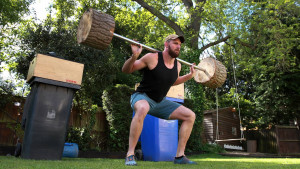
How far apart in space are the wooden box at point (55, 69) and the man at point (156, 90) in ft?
4.27

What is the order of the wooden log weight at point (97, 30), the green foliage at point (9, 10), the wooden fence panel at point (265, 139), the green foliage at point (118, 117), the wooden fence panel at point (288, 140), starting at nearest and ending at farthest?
the wooden log weight at point (97, 30), the green foliage at point (118, 117), the green foliage at point (9, 10), the wooden fence panel at point (288, 140), the wooden fence panel at point (265, 139)

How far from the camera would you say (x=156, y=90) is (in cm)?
301

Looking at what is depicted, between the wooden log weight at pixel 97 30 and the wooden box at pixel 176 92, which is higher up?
the wooden log weight at pixel 97 30

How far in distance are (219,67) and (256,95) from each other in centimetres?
1389

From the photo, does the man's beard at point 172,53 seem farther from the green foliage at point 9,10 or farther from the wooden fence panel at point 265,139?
the wooden fence panel at point 265,139

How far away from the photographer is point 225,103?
21.1 meters

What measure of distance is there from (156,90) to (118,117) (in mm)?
4427

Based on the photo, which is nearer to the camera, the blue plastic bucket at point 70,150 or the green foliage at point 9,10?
the blue plastic bucket at point 70,150

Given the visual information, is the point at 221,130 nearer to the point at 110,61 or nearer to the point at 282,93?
the point at 282,93

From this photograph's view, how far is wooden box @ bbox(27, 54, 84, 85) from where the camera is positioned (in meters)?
3.60

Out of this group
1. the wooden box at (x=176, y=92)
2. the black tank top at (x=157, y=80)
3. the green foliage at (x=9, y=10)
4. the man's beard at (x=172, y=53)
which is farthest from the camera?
the green foliage at (x=9, y=10)

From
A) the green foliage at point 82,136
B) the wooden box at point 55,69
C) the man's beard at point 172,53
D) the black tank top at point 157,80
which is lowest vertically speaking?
the green foliage at point 82,136

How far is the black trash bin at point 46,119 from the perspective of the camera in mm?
3432

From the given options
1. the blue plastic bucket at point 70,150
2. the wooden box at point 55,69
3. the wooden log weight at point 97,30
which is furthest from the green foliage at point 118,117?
the wooden log weight at point 97,30
